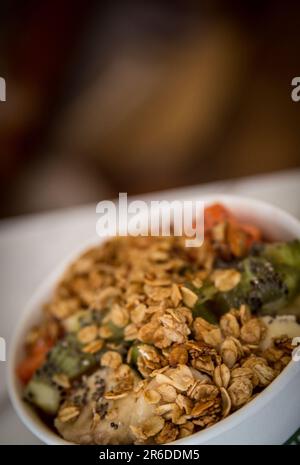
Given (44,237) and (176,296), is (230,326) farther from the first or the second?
(44,237)

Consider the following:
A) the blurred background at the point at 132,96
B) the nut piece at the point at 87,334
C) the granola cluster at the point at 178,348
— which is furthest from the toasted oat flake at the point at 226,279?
the blurred background at the point at 132,96

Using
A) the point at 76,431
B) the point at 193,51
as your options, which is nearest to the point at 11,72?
the point at 193,51

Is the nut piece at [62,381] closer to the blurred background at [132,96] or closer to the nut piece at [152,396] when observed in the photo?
the nut piece at [152,396]

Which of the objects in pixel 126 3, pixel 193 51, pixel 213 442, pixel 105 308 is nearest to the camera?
pixel 213 442

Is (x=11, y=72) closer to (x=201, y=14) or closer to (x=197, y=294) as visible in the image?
(x=201, y=14)

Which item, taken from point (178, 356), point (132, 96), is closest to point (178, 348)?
point (178, 356)

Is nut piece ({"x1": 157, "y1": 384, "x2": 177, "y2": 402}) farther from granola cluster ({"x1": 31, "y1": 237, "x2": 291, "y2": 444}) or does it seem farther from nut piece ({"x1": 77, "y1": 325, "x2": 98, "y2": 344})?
nut piece ({"x1": 77, "y1": 325, "x2": 98, "y2": 344})

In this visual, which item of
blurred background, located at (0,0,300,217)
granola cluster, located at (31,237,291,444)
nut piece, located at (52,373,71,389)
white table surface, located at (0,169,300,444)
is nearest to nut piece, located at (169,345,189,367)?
granola cluster, located at (31,237,291,444)
